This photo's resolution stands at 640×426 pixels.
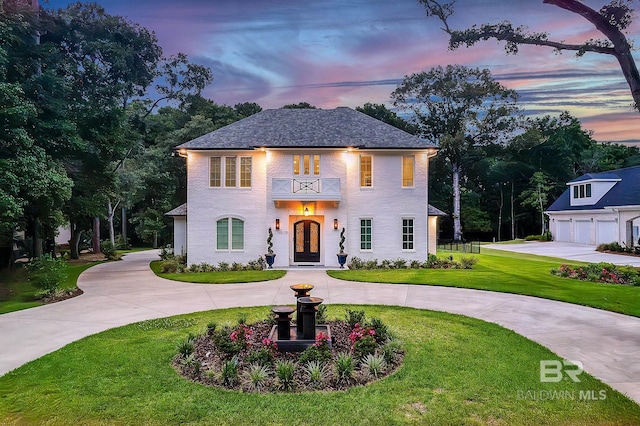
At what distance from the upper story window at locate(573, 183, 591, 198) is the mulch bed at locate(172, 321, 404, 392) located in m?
37.2

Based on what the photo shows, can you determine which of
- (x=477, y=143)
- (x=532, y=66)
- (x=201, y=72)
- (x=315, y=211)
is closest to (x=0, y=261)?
(x=315, y=211)

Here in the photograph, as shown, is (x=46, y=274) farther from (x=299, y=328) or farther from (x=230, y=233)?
(x=299, y=328)

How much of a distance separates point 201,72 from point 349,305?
103 feet

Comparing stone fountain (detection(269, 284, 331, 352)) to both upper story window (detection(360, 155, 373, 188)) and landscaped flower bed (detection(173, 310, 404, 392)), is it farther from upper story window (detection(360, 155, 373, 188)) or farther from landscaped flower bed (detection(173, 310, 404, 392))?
upper story window (detection(360, 155, 373, 188))

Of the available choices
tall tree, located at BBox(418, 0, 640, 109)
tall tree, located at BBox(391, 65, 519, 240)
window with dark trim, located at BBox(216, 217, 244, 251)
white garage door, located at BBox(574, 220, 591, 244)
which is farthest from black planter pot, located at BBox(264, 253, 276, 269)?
white garage door, located at BBox(574, 220, 591, 244)

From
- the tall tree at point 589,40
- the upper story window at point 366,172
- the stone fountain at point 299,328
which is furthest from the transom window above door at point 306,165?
the stone fountain at point 299,328

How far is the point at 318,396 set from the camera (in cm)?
499

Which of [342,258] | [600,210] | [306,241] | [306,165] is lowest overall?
[342,258]

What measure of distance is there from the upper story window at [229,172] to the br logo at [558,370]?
622 inches

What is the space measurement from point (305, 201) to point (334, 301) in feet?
27.6

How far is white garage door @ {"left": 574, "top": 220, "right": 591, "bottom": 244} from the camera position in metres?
34.0

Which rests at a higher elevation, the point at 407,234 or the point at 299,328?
the point at 407,234

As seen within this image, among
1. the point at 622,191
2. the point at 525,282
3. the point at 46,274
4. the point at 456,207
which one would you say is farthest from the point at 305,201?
the point at 622,191

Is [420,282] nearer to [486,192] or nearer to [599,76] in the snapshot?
[599,76]
